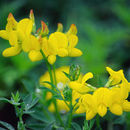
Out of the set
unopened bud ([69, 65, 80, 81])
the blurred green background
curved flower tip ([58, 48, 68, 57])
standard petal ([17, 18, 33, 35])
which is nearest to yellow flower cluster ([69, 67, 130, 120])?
unopened bud ([69, 65, 80, 81])

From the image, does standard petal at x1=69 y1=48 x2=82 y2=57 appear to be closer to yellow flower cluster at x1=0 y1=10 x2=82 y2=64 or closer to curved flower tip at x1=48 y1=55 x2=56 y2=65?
yellow flower cluster at x1=0 y1=10 x2=82 y2=64

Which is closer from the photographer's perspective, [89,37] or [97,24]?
[89,37]

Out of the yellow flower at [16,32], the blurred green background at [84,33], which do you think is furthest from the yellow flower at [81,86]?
the blurred green background at [84,33]

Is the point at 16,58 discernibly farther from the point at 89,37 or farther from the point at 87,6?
the point at 87,6

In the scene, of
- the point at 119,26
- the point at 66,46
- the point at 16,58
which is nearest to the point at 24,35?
the point at 66,46

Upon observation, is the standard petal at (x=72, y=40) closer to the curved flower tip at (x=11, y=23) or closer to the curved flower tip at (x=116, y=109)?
the curved flower tip at (x=11, y=23)

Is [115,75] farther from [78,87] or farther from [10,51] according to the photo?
[10,51]
